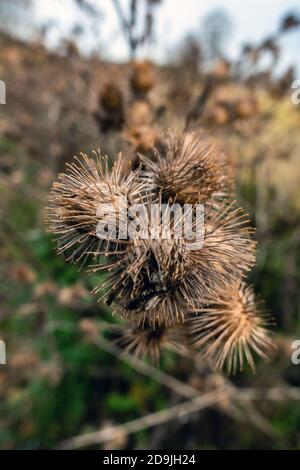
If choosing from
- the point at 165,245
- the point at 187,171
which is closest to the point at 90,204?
the point at 165,245

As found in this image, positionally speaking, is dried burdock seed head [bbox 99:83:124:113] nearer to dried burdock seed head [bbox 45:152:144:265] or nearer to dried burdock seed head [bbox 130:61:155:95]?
dried burdock seed head [bbox 130:61:155:95]

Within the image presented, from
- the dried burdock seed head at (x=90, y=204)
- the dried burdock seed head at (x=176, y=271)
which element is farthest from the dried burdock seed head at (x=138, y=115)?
the dried burdock seed head at (x=176, y=271)

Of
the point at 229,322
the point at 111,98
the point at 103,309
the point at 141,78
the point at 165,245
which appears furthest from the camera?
the point at 103,309

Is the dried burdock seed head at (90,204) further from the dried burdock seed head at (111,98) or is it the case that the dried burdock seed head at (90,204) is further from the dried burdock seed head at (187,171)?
the dried burdock seed head at (111,98)

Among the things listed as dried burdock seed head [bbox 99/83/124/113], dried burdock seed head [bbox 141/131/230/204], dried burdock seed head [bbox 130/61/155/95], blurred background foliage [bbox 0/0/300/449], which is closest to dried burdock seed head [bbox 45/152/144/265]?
dried burdock seed head [bbox 141/131/230/204]

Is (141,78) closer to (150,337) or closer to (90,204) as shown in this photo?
(90,204)
